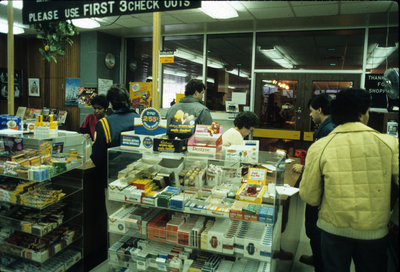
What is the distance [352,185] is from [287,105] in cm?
485

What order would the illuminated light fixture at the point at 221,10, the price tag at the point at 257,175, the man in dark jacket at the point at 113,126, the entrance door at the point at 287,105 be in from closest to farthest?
the price tag at the point at 257,175 → the man in dark jacket at the point at 113,126 → the illuminated light fixture at the point at 221,10 → the entrance door at the point at 287,105

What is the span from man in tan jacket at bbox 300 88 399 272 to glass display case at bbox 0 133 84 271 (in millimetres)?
2096

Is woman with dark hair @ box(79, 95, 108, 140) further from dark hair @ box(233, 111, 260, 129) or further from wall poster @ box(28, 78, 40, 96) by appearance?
wall poster @ box(28, 78, 40, 96)

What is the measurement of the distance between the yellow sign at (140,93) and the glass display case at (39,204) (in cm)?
391

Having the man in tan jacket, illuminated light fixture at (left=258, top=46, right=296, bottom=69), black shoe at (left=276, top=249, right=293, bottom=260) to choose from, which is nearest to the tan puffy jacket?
the man in tan jacket

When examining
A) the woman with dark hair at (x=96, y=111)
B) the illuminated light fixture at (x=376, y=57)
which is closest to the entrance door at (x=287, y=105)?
the illuminated light fixture at (x=376, y=57)

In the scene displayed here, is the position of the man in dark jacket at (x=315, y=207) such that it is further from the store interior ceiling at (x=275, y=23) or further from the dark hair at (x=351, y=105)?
the store interior ceiling at (x=275, y=23)

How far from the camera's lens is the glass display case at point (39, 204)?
2674mm

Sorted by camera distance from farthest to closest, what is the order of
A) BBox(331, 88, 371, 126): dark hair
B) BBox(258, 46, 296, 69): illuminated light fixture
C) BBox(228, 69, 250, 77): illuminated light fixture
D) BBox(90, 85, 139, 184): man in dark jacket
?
BBox(228, 69, 250, 77): illuminated light fixture → BBox(258, 46, 296, 69): illuminated light fixture → BBox(90, 85, 139, 184): man in dark jacket → BBox(331, 88, 371, 126): dark hair

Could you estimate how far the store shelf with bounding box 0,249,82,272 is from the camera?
281 centimetres

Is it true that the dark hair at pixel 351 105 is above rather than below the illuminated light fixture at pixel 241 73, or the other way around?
below

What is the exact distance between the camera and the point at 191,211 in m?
2.22

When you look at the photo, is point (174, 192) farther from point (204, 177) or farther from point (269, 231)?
point (269, 231)

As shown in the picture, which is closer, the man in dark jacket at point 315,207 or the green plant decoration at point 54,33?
the man in dark jacket at point 315,207
